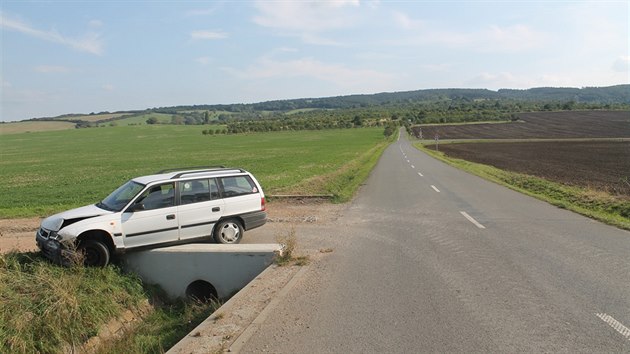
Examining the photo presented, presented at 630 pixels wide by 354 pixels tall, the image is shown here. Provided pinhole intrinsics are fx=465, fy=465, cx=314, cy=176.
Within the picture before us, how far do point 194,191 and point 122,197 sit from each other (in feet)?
4.66

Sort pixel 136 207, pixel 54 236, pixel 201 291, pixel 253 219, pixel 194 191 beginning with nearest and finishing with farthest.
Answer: pixel 54 236, pixel 136 207, pixel 201 291, pixel 194 191, pixel 253 219

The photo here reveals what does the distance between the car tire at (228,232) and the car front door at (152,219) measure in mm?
869

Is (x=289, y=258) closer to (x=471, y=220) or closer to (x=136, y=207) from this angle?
(x=136, y=207)

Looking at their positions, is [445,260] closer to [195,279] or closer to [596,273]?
[596,273]

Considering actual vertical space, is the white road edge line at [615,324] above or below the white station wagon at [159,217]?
below

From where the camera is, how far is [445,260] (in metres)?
8.19

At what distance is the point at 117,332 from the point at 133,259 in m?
1.79

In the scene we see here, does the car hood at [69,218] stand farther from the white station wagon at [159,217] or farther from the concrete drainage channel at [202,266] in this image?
the concrete drainage channel at [202,266]

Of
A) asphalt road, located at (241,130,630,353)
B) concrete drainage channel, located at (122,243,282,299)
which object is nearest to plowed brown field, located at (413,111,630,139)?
asphalt road, located at (241,130,630,353)

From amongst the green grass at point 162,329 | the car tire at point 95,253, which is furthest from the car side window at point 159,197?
the green grass at point 162,329

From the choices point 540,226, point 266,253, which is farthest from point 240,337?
point 540,226

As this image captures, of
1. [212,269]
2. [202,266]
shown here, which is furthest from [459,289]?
[202,266]

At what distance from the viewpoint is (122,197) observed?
31.0 feet

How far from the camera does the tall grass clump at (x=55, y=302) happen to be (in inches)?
270
